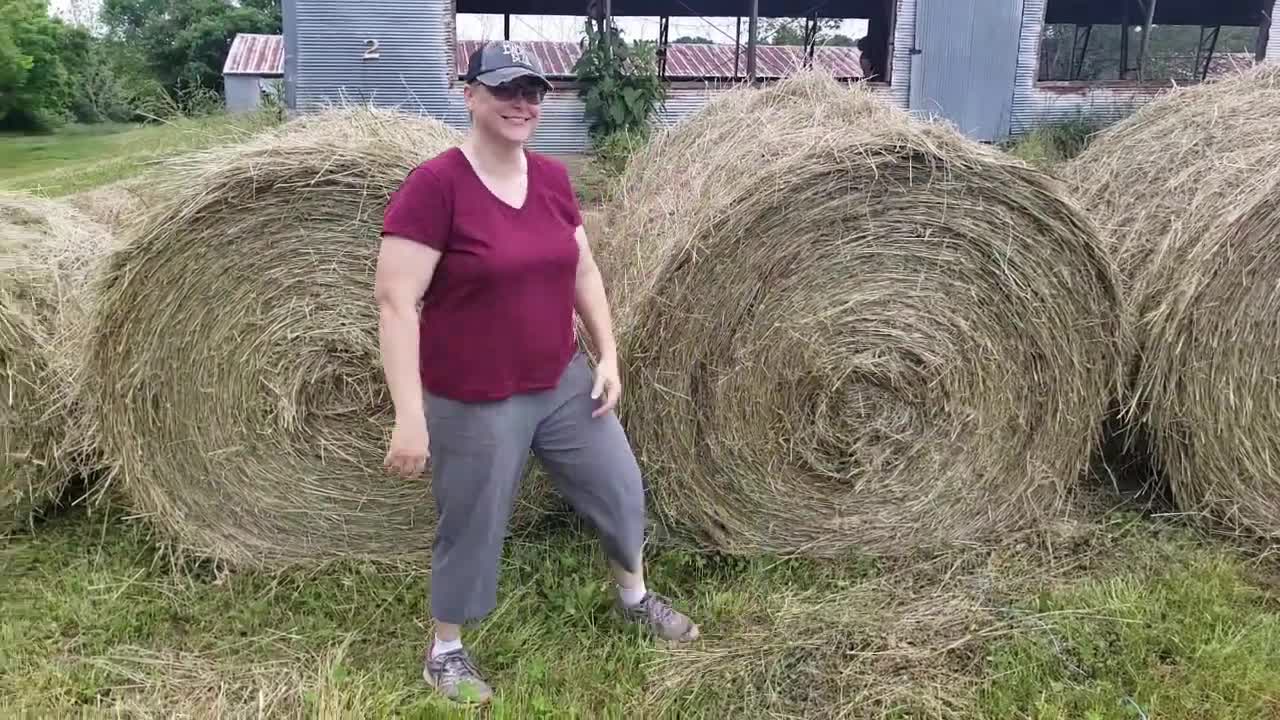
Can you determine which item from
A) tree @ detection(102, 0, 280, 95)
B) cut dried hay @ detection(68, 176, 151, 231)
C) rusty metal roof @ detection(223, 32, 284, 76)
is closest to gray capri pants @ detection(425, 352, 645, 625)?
cut dried hay @ detection(68, 176, 151, 231)

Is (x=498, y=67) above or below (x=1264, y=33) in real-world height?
below

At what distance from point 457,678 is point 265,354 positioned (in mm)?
1367

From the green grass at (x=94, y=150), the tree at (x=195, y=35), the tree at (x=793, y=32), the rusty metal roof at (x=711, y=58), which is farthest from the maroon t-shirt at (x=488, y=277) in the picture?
the tree at (x=195, y=35)

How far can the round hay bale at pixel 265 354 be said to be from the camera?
9.97 ft

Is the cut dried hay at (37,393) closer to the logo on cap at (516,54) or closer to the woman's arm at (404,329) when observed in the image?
the woman's arm at (404,329)

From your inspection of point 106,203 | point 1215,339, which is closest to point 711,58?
point 106,203

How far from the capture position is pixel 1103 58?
22156 mm

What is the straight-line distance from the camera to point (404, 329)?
2180 millimetres

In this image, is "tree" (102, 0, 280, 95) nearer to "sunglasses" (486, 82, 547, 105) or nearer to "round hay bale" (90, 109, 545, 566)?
"round hay bale" (90, 109, 545, 566)

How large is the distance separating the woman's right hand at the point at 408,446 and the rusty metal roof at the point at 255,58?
20019mm

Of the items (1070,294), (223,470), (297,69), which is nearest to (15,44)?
(297,69)

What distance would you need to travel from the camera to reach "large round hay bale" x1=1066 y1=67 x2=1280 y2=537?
315 cm

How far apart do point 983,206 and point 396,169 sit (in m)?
1.98

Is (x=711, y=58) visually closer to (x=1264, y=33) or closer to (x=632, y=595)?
(x=1264, y=33)
